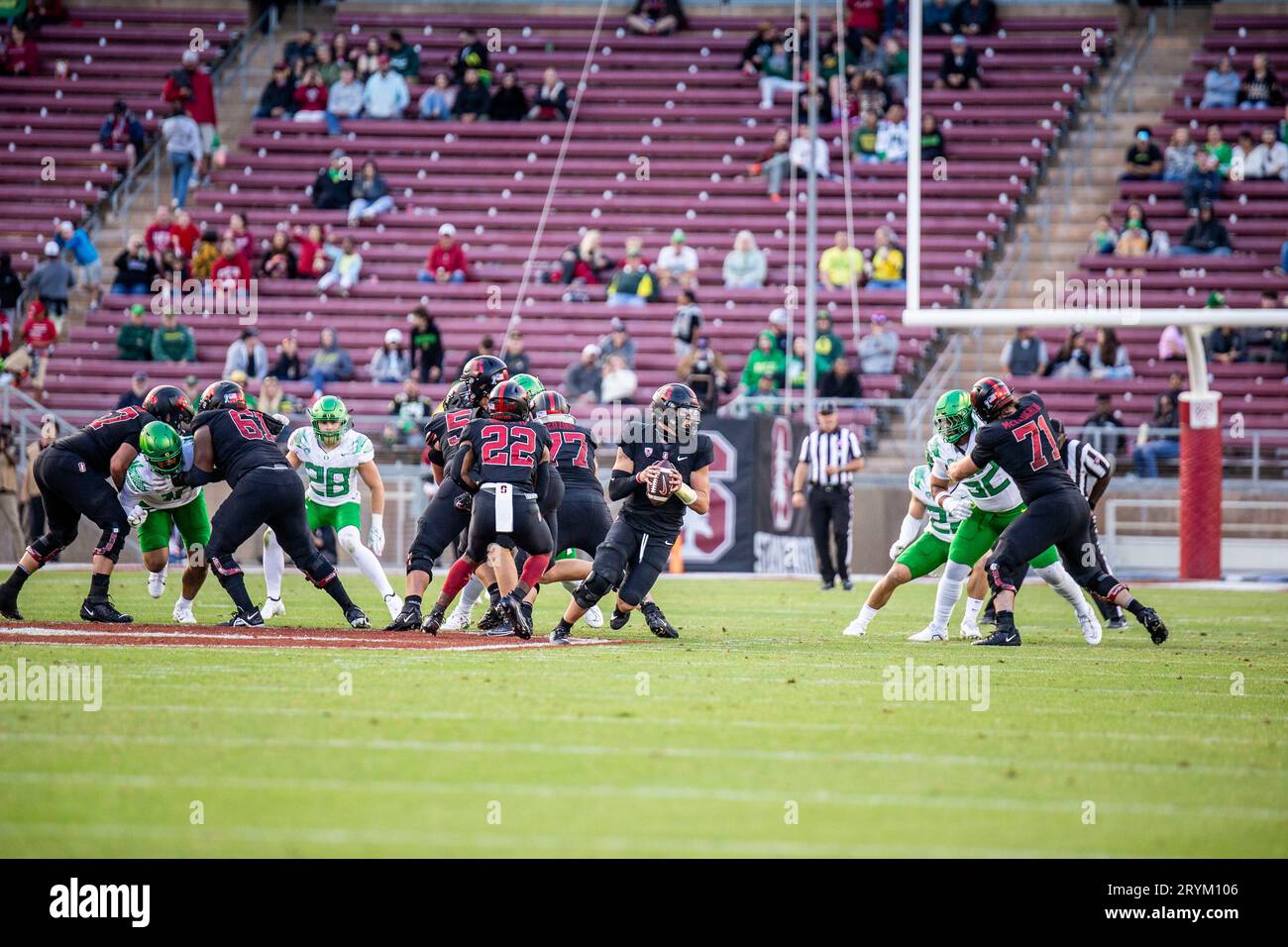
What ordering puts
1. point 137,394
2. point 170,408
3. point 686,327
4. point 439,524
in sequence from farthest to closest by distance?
1. point 686,327
2. point 137,394
3. point 170,408
4. point 439,524

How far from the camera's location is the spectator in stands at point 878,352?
71.8ft

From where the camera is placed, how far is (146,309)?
2441cm

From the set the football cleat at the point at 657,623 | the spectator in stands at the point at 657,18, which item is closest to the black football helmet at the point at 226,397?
the football cleat at the point at 657,623

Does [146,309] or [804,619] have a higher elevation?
[146,309]

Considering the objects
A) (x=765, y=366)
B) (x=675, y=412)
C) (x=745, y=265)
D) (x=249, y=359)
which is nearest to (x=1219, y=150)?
(x=745, y=265)

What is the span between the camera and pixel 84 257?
25.0 metres

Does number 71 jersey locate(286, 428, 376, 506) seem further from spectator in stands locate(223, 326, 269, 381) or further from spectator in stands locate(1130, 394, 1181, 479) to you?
spectator in stands locate(1130, 394, 1181, 479)

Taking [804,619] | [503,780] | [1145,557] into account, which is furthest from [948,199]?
[503,780]

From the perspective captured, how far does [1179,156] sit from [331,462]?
49.3 feet

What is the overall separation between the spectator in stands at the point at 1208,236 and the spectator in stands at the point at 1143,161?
1.22 metres

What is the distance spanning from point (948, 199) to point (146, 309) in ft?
36.6

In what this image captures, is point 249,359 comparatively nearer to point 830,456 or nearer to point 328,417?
point 830,456
